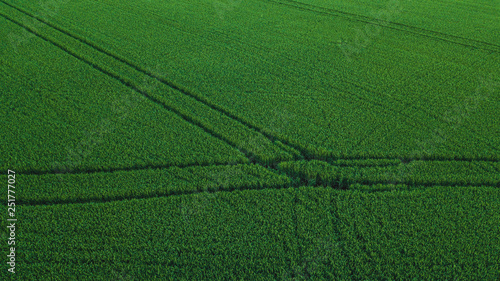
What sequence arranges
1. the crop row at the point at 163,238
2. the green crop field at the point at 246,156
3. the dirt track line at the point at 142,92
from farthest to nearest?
1. the dirt track line at the point at 142,92
2. the green crop field at the point at 246,156
3. the crop row at the point at 163,238

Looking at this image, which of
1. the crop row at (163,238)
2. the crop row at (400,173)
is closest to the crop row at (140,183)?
the crop row at (163,238)

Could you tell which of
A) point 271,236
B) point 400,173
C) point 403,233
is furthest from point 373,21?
point 271,236

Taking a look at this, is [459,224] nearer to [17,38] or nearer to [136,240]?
[136,240]

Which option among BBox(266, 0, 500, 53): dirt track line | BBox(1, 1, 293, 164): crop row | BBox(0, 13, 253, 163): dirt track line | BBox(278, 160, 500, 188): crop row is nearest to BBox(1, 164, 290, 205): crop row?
BBox(278, 160, 500, 188): crop row

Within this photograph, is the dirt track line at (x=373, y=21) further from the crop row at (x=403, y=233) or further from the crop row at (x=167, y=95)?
the crop row at (x=167, y=95)

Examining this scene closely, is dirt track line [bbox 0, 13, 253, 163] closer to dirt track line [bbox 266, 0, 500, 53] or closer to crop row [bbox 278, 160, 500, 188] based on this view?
crop row [bbox 278, 160, 500, 188]

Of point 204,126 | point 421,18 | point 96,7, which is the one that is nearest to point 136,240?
point 204,126
